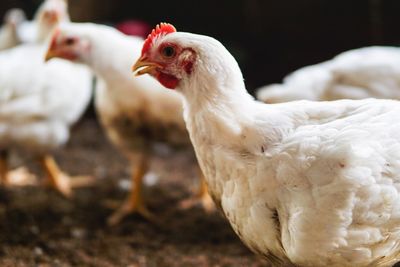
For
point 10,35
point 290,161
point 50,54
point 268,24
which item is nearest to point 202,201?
point 50,54

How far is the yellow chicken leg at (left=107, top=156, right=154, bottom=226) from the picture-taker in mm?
3109

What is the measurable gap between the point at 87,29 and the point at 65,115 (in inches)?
24.9

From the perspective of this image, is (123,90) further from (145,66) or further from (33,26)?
(33,26)

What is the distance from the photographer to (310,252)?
1.45 meters

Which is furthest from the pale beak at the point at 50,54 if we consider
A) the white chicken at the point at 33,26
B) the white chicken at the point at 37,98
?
the white chicken at the point at 33,26

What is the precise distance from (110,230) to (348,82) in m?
1.47

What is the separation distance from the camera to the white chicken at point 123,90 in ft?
9.07

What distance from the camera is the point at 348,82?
278cm

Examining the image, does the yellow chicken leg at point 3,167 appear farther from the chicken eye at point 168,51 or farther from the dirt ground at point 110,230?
the chicken eye at point 168,51

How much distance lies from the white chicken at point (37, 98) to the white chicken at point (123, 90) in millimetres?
318

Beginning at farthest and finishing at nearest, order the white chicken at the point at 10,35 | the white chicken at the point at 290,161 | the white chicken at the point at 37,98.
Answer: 1. the white chicken at the point at 10,35
2. the white chicken at the point at 37,98
3. the white chicken at the point at 290,161

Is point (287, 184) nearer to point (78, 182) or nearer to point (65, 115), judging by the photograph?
point (65, 115)

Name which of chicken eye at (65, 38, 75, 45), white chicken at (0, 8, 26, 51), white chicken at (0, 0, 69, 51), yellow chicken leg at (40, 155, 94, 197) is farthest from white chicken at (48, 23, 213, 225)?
white chicken at (0, 8, 26, 51)

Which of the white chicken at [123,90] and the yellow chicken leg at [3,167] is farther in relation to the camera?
the yellow chicken leg at [3,167]
